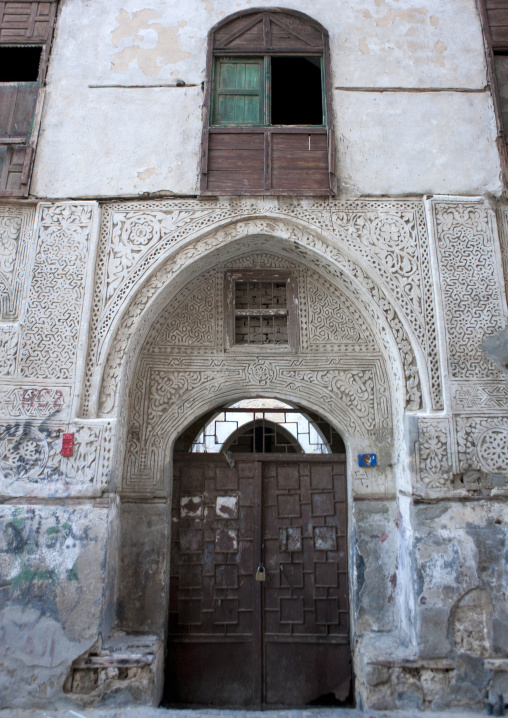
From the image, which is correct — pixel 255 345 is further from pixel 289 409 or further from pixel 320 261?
pixel 320 261

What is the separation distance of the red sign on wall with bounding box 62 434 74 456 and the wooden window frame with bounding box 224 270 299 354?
5.37ft

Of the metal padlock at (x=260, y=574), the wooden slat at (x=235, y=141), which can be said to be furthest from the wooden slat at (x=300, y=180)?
the metal padlock at (x=260, y=574)

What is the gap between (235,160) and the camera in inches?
181

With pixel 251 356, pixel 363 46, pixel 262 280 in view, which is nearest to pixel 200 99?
pixel 363 46

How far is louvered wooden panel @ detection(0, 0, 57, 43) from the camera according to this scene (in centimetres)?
498

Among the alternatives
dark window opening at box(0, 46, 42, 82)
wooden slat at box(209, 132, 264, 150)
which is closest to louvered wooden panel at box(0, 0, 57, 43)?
dark window opening at box(0, 46, 42, 82)

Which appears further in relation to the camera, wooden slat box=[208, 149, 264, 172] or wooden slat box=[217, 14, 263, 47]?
wooden slat box=[217, 14, 263, 47]

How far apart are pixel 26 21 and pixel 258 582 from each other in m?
6.24

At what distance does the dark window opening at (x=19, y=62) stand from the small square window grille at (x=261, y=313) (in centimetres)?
354

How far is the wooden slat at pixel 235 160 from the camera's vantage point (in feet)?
15.0

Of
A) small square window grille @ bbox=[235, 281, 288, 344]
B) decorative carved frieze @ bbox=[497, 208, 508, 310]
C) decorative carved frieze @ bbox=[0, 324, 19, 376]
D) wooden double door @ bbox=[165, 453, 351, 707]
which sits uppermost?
decorative carved frieze @ bbox=[497, 208, 508, 310]

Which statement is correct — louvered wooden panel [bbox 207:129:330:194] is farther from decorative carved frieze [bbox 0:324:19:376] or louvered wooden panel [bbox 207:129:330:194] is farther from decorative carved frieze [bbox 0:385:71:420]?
decorative carved frieze [bbox 0:385:71:420]

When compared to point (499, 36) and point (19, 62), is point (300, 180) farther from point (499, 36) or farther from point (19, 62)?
point (19, 62)

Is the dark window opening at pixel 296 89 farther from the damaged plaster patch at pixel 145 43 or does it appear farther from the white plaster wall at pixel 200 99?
the damaged plaster patch at pixel 145 43
